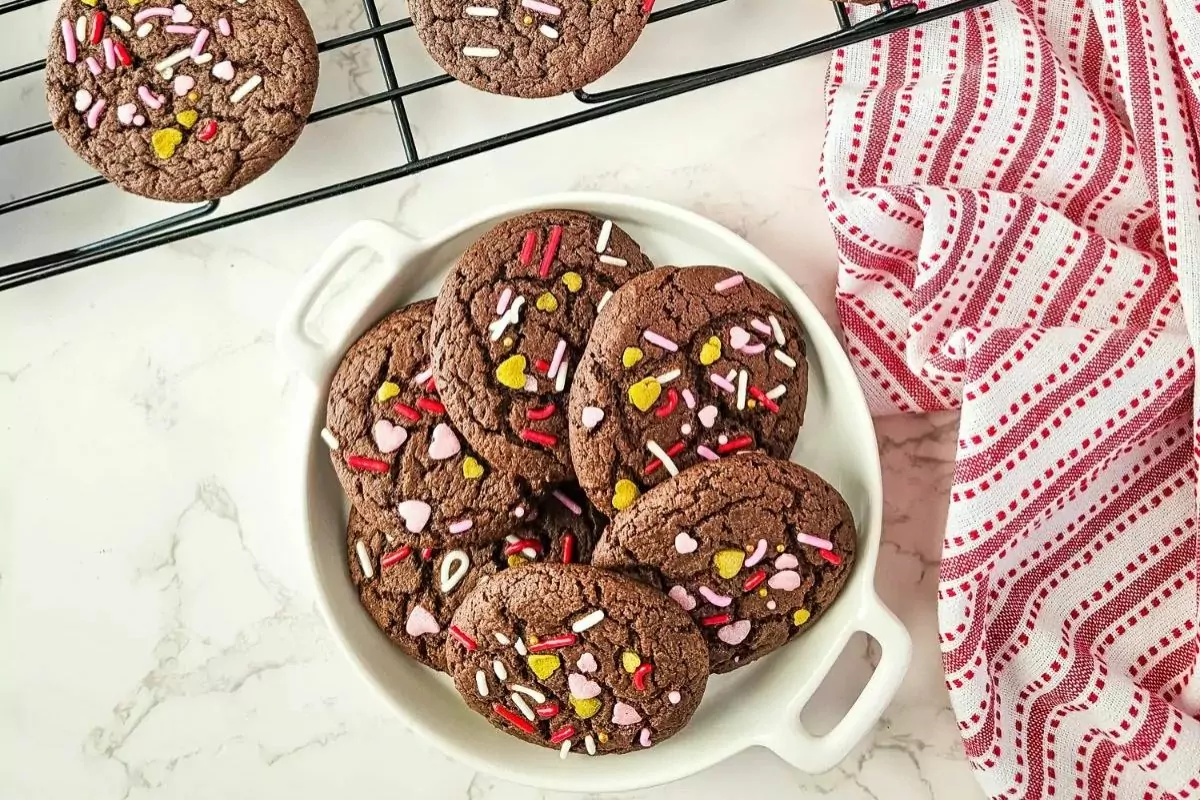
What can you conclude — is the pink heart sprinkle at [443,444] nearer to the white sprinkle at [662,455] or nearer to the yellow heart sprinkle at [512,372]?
the yellow heart sprinkle at [512,372]

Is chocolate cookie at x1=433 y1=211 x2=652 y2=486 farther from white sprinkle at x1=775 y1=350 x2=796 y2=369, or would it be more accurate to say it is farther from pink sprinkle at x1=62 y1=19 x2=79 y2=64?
pink sprinkle at x1=62 y1=19 x2=79 y2=64

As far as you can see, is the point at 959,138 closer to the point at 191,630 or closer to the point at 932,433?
the point at 932,433

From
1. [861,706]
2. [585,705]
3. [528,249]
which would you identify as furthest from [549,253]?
[861,706]

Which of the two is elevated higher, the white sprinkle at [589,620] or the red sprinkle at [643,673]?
the white sprinkle at [589,620]

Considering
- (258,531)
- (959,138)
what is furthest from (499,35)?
(258,531)

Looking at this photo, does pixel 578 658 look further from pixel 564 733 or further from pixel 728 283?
pixel 728 283

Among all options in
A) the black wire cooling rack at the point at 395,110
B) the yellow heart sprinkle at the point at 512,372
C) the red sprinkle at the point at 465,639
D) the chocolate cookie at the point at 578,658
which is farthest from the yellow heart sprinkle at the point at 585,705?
the black wire cooling rack at the point at 395,110

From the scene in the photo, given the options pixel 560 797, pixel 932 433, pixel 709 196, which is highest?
pixel 709 196
